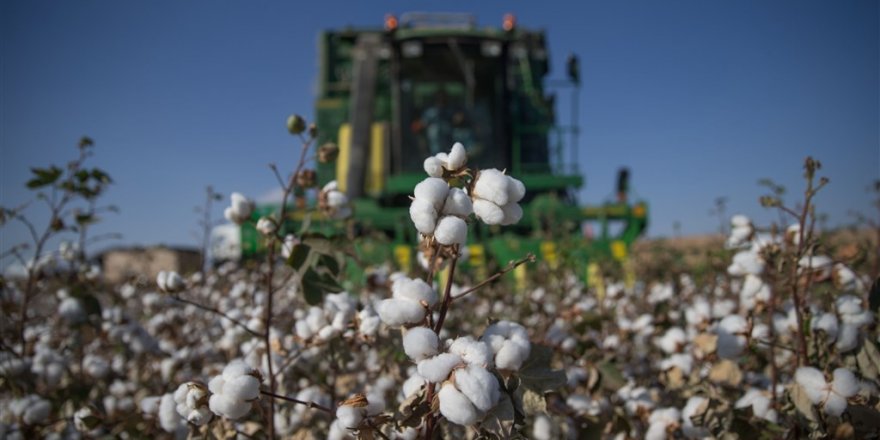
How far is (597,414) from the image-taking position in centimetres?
131

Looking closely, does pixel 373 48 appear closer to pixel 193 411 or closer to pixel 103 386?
pixel 103 386

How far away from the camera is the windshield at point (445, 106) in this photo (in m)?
7.39

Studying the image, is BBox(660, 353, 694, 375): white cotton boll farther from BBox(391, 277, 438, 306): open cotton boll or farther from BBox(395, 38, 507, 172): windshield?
BBox(395, 38, 507, 172): windshield

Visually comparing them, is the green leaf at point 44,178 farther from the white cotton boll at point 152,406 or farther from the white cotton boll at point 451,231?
the white cotton boll at point 451,231

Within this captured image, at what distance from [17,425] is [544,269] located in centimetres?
267

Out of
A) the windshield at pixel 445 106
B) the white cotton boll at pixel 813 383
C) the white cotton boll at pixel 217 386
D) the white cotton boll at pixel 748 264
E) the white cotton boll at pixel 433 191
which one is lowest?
the white cotton boll at pixel 813 383

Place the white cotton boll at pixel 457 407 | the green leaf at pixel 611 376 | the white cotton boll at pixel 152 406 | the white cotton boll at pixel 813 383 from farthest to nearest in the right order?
1. the green leaf at pixel 611 376
2. the white cotton boll at pixel 152 406
3. the white cotton boll at pixel 813 383
4. the white cotton boll at pixel 457 407

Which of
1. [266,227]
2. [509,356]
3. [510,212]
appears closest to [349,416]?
[509,356]

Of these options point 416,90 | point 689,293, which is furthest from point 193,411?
point 416,90

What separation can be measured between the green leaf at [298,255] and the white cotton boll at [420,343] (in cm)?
48

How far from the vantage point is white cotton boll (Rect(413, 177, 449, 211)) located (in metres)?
0.68

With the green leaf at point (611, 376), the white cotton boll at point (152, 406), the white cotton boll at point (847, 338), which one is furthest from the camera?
the green leaf at point (611, 376)

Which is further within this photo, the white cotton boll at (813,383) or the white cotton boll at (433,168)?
the white cotton boll at (813,383)

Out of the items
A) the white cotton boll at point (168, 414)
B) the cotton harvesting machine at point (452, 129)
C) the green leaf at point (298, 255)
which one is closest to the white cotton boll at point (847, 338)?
the green leaf at point (298, 255)
